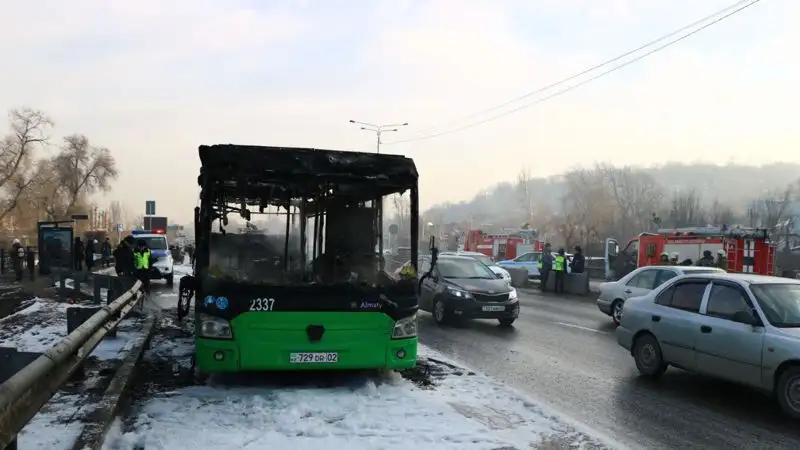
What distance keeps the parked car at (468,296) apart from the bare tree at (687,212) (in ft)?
204

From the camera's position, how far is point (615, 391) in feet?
27.1

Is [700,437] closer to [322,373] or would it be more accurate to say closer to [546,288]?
[322,373]

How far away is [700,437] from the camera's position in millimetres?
6234

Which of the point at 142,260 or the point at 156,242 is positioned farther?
the point at 156,242

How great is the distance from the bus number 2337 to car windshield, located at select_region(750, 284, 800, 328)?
218 inches

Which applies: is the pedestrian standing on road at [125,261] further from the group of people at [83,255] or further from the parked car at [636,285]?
the parked car at [636,285]

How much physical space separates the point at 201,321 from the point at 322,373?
73.5 inches

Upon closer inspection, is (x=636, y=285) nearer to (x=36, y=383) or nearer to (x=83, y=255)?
(x=36, y=383)

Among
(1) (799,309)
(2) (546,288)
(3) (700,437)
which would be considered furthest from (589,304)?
(3) (700,437)

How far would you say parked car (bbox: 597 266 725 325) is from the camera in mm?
14984

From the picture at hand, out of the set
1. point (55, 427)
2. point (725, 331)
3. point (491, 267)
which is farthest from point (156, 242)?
point (725, 331)

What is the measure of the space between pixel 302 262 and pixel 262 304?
0.88 metres

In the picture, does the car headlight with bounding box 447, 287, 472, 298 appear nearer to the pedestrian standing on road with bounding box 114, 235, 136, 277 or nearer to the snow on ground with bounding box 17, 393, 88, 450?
the pedestrian standing on road with bounding box 114, 235, 136, 277

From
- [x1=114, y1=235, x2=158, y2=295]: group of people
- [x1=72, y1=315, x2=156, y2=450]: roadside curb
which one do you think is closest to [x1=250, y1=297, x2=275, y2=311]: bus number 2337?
[x1=72, y1=315, x2=156, y2=450]: roadside curb
